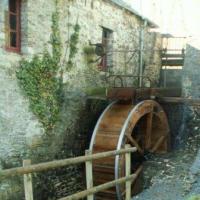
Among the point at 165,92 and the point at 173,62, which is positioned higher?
the point at 173,62

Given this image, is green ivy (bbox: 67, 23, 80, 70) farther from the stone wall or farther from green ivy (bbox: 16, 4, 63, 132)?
the stone wall

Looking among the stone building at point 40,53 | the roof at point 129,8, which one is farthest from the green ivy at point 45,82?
the roof at point 129,8

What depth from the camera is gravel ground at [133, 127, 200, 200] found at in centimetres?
651

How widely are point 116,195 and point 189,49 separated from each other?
15.7 ft

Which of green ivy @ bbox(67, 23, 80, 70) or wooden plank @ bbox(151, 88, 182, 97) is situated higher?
green ivy @ bbox(67, 23, 80, 70)

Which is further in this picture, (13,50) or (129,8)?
(129,8)

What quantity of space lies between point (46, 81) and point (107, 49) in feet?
9.54

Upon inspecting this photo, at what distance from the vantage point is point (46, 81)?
7.61m

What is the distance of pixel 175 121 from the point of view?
34.8 ft

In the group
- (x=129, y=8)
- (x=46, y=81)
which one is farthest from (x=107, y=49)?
(x=46, y=81)

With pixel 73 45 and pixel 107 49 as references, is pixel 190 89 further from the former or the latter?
pixel 73 45

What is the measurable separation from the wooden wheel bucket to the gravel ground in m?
0.39

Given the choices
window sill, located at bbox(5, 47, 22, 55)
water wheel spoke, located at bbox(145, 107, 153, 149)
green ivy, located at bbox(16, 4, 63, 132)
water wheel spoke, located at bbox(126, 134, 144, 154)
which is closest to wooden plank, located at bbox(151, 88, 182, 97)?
water wheel spoke, located at bbox(145, 107, 153, 149)

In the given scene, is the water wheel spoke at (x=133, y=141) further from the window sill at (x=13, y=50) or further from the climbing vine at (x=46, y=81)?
the window sill at (x=13, y=50)
